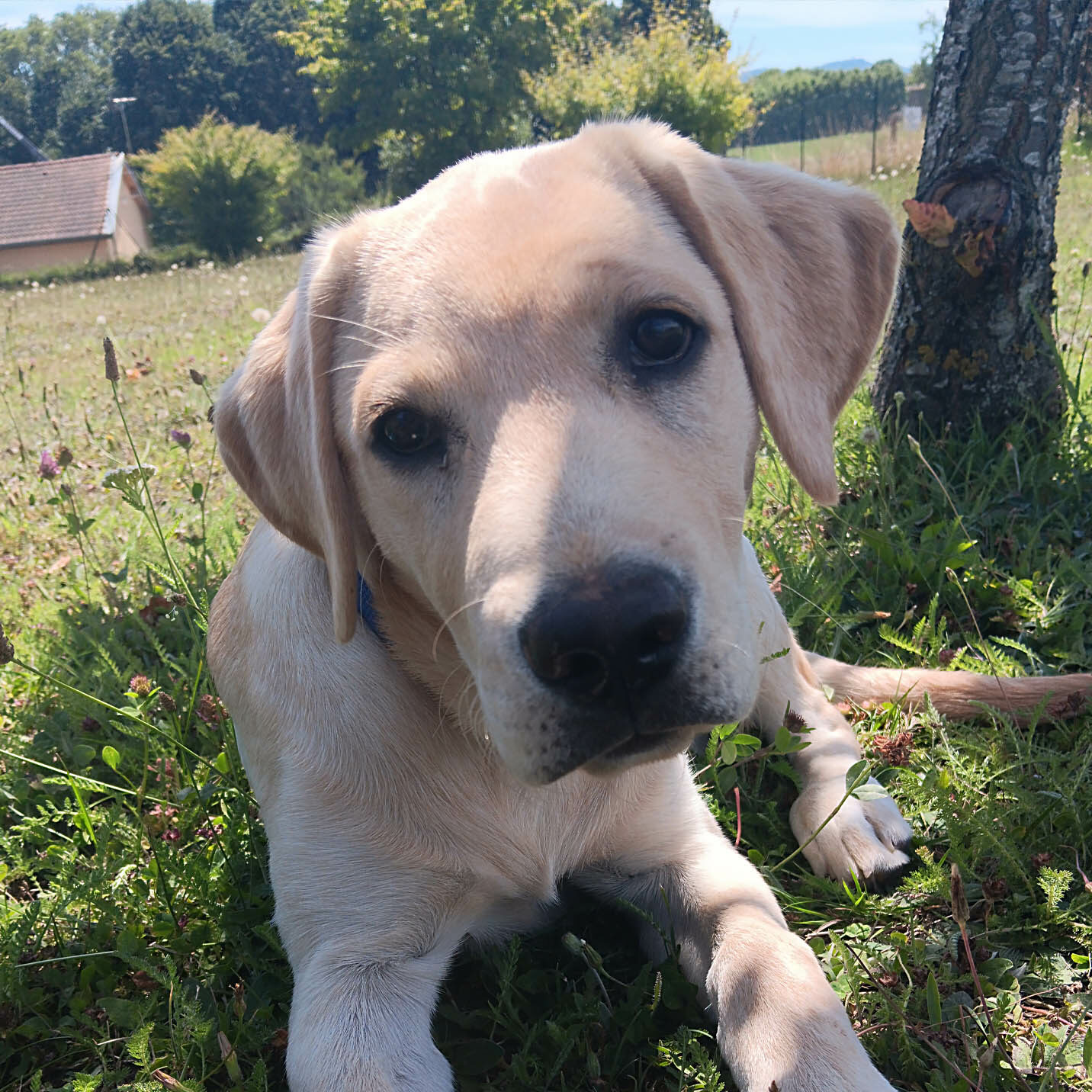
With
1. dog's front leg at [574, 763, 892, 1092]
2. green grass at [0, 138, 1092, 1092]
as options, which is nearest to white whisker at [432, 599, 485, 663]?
green grass at [0, 138, 1092, 1092]

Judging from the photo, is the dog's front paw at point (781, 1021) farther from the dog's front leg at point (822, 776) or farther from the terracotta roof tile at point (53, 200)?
the terracotta roof tile at point (53, 200)

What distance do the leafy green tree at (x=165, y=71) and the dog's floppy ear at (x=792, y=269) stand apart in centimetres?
7105

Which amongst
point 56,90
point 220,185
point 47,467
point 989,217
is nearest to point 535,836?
point 47,467

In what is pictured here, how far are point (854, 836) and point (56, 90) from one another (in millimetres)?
73535

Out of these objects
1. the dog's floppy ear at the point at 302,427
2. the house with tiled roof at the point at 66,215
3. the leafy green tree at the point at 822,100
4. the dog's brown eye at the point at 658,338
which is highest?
the leafy green tree at the point at 822,100

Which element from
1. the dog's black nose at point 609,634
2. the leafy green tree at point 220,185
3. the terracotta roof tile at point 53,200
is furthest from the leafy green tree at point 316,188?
the dog's black nose at point 609,634

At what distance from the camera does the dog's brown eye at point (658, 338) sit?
75.9 inches

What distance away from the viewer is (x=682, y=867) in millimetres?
2404

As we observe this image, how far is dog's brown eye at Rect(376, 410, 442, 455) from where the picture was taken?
6.43 feet

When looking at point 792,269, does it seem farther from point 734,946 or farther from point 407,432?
point 734,946

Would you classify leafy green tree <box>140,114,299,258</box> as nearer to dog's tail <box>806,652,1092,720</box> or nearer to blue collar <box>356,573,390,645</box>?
dog's tail <box>806,652,1092,720</box>

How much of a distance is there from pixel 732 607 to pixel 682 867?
0.94m

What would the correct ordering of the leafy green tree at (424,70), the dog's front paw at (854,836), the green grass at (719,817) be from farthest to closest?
the leafy green tree at (424,70) → the dog's front paw at (854,836) → the green grass at (719,817)

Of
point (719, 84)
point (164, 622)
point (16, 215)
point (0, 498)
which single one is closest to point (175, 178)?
point (16, 215)
